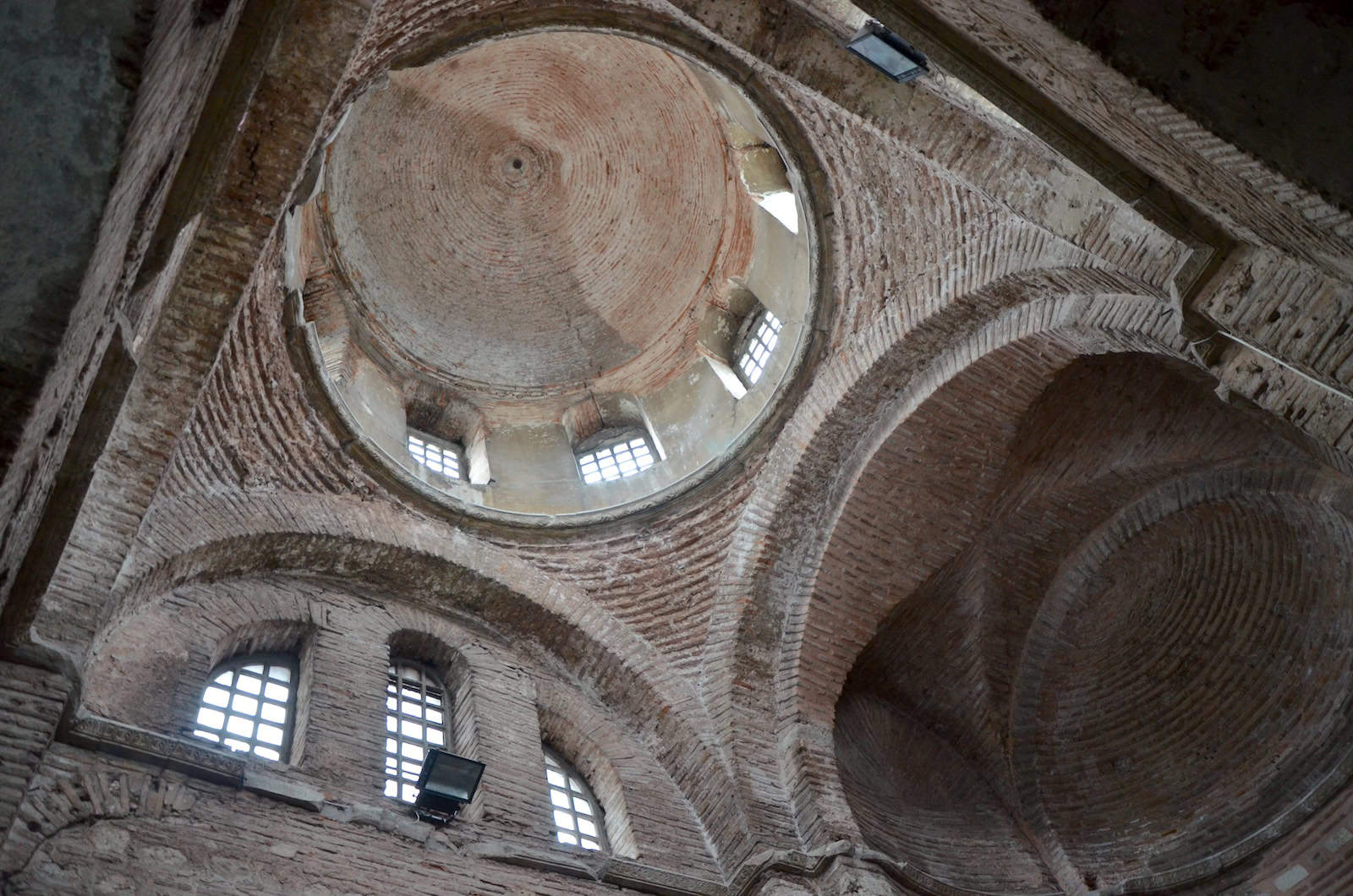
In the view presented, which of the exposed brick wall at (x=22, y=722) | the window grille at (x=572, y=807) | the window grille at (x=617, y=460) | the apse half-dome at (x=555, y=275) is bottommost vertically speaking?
the exposed brick wall at (x=22, y=722)

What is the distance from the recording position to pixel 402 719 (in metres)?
7.45

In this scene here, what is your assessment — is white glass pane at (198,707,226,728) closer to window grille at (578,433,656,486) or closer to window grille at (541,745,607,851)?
window grille at (541,745,607,851)

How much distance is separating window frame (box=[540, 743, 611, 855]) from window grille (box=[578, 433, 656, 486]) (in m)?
2.79

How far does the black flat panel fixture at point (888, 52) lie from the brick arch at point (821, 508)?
1698 millimetres

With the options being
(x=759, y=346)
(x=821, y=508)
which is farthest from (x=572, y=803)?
(x=759, y=346)

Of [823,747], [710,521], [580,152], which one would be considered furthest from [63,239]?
[580,152]

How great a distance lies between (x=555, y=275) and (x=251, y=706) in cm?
656

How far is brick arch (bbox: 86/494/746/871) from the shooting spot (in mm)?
7566

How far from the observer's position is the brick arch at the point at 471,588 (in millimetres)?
7566

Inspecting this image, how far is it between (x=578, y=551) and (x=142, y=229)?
19.5ft

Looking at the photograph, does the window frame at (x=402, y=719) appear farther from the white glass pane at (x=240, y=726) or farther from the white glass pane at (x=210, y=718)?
the white glass pane at (x=210, y=718)

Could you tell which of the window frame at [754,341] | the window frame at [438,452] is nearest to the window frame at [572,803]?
the window frame at [438,452]

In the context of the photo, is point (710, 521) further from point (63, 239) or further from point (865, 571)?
point (63, 239)

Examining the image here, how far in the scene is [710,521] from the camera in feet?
29.6
